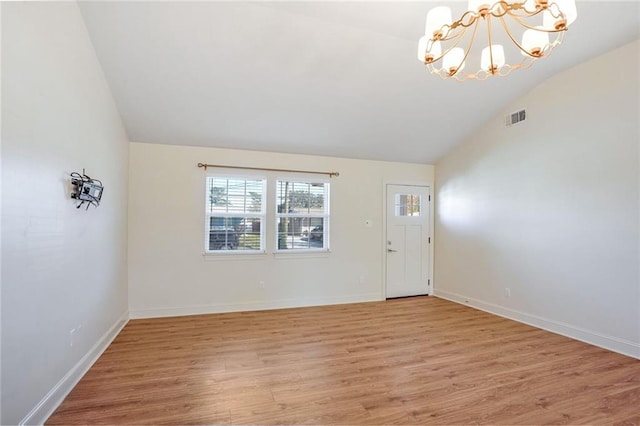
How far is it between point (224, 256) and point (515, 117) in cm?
453

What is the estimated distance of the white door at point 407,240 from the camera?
544 cm

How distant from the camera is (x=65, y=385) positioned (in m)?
2.31

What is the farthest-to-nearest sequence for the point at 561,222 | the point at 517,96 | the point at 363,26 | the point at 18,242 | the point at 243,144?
the point at 243,144
the point at 517,96
the point at 561,222
the point at 363,26
the point at 18,242

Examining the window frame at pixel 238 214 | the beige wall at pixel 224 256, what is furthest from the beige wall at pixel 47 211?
the window frame at pixel 238 214

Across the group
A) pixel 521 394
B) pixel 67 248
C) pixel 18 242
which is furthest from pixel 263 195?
pixel 521 394

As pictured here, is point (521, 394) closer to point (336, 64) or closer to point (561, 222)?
point (561, 222)

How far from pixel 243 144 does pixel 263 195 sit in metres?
0.81

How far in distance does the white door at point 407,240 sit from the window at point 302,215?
3.87 ft

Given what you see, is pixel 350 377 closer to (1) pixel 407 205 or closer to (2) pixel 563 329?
(2) pixel 563 329

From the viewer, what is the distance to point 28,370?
1873 millimetres

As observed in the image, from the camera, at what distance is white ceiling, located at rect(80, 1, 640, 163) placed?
2697mm

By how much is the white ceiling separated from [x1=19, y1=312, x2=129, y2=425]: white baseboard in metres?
2.54

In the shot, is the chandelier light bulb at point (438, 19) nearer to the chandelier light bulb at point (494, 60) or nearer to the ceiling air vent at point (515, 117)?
the chandelier light bulb at point (494, 60)

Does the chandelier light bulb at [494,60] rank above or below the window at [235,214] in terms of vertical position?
above
